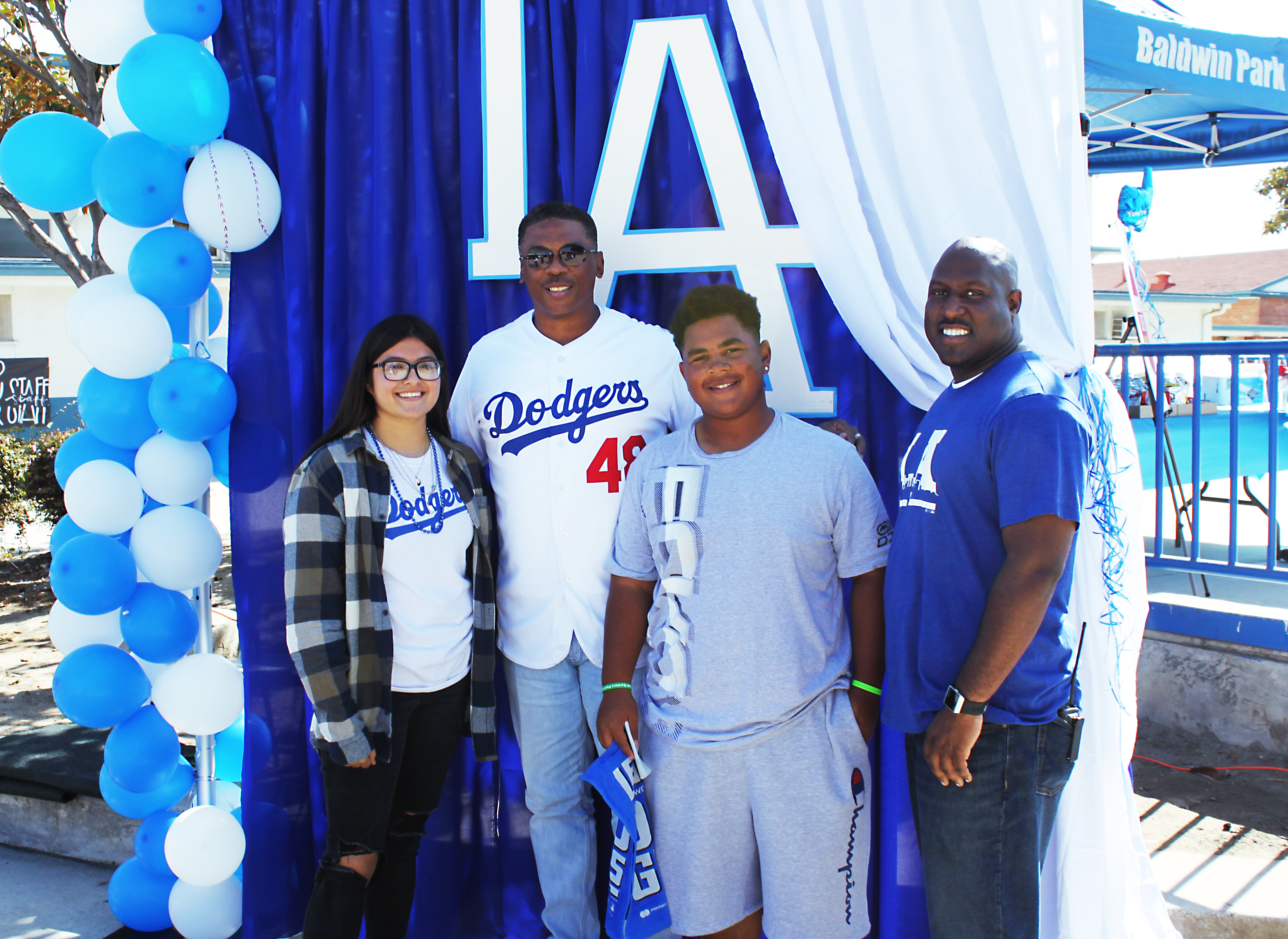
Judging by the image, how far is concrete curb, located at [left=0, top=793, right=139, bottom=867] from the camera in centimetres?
308

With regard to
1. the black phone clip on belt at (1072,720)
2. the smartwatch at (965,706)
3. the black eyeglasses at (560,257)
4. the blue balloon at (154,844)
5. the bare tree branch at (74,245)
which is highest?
the bare tree branch at (74,245)

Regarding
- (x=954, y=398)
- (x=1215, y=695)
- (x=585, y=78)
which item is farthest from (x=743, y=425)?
(x=1215, y=695)

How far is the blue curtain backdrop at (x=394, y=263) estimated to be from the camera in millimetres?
2553

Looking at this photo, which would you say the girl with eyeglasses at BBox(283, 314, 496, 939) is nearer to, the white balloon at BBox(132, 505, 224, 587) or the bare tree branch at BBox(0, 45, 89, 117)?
the white balloon at BBox(132, 505, 224, 587)

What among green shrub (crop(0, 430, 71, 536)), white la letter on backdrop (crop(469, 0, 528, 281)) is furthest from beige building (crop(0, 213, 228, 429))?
white la letter on backdrop (crop(469, 0, 528, 281))

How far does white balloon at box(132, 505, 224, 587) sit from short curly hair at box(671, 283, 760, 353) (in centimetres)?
156

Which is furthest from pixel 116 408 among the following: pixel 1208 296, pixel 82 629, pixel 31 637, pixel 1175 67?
pixel 1208 296

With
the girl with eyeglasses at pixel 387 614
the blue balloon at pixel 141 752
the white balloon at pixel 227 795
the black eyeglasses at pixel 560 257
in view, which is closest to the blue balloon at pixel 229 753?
the white balloon at pixel 227 795

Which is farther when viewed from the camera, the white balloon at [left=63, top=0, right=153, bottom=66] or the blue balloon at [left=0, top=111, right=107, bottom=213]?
the white balloon at [left=63, top=0, right=153, bottom=66]

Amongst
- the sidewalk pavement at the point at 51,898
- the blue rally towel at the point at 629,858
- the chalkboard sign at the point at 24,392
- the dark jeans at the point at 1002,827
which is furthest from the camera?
the chalkboard sign at the point at 24,392

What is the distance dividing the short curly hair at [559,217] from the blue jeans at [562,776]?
105 centimetres

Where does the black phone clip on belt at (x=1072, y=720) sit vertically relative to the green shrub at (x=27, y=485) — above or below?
below

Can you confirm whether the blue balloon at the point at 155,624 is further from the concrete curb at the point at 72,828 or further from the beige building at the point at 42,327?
the beige building at the point at 42,327

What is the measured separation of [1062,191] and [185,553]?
2.58m
